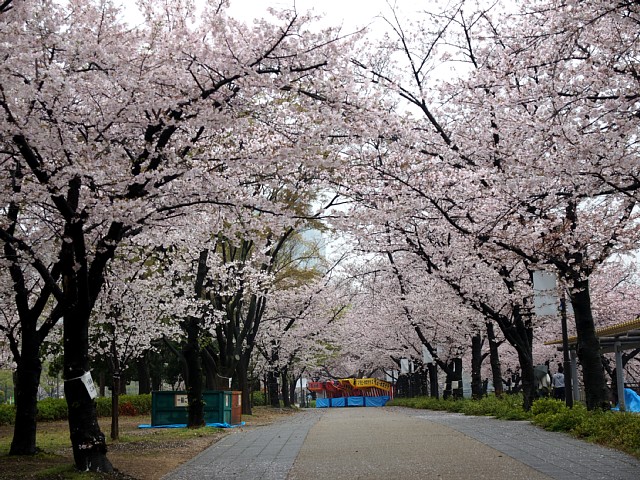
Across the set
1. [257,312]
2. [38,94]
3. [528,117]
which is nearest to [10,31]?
[38,94]

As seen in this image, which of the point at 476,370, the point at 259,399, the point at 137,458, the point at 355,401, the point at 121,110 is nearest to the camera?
the point at 121,110

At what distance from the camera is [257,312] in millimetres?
29734

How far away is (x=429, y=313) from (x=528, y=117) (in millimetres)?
19036

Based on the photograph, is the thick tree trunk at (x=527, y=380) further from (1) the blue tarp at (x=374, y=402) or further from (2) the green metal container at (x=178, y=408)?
(1) the blue tarp at (x=374, y=402)

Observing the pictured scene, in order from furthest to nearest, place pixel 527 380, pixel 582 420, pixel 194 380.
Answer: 1. pixel 527 380
2. pixel 194 380
3. pixel 582 420

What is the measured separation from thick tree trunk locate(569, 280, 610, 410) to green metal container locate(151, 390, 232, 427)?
11.1 meters

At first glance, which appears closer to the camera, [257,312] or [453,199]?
[453,199]

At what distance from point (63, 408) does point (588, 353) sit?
22.5m

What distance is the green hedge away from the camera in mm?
25922

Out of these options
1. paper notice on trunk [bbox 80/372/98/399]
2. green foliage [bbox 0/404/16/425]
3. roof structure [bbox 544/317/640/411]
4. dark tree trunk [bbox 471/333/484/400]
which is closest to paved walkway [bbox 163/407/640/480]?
paper notice on trunk [bbox 80/372/98/399]

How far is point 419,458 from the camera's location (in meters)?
10.4

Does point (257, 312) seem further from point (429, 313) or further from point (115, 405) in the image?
point (115, 405)

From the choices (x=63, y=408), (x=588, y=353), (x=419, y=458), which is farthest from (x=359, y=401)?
(x=419, y=458)

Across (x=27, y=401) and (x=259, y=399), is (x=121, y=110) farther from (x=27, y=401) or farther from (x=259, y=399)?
(x=259, y=399)
